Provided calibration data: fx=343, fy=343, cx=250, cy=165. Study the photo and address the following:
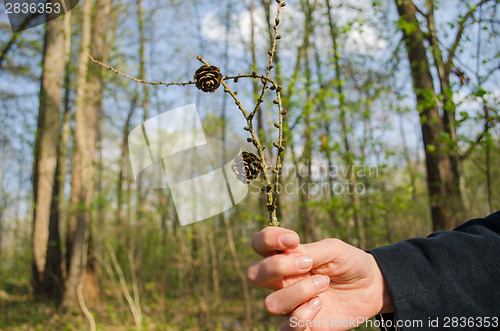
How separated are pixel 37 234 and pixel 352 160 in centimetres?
843

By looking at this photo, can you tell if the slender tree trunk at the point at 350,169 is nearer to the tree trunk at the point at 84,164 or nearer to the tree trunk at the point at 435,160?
the tree trunk at the point at 435,160

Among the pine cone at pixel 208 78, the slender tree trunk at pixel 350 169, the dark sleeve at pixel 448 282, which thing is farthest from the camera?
the slender tree trunk at pixel 350 169

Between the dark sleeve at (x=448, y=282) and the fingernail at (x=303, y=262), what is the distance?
409 millimetres

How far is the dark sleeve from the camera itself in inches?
43.4

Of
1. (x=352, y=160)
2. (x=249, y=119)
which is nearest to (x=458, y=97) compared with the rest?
(x=352, y=160)

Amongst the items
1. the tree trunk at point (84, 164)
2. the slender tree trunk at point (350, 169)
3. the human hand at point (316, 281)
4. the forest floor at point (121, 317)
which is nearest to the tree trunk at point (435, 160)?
the slender tree trunk at point (350, 169)

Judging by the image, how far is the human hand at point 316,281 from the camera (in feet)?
2.67

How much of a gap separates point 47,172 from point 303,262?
983cm

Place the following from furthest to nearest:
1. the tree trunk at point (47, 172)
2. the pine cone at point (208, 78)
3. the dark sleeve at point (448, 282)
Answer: the tree trunk at point (47, 172)
the dark sleeve at point (448, 282)
the pine cone at point (208, 78)

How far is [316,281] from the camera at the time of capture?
33.3 inches

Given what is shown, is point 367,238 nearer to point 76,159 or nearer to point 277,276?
point 277,276

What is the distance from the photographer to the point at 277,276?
81cm

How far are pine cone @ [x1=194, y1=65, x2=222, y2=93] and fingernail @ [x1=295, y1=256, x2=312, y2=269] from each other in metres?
0.46

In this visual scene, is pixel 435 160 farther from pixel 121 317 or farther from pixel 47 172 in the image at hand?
pixel 47 172
